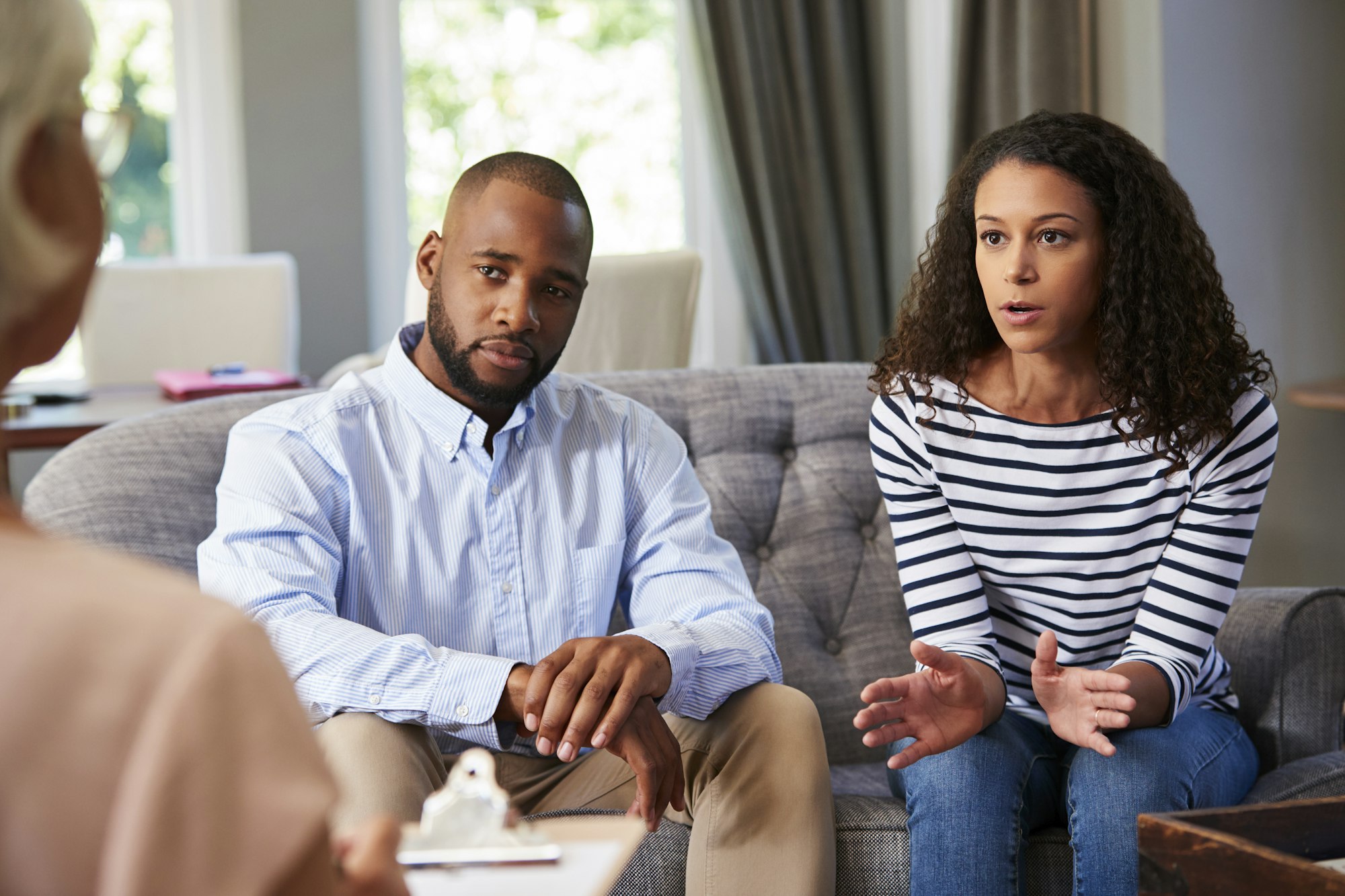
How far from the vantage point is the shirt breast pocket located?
5.17 ft

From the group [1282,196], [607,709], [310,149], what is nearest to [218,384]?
[310,149]

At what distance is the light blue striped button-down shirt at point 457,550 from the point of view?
4.39 ft

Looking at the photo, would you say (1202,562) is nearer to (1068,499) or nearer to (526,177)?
(1068,499)

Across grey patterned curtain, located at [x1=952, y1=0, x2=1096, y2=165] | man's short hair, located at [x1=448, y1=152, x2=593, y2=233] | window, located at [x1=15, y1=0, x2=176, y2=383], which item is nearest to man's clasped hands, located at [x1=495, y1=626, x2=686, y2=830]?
man's short hair, located at [x1=448, y1=152, x2=593, y2=233]

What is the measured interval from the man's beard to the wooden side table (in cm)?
88

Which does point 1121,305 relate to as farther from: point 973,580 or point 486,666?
point 486,666

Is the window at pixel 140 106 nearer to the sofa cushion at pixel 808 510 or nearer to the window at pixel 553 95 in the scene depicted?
the window at pixel 553 95

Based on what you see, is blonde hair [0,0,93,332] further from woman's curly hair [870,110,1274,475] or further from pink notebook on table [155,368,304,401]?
pink notebook on table [155,368,304,401]

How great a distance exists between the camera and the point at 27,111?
44cm

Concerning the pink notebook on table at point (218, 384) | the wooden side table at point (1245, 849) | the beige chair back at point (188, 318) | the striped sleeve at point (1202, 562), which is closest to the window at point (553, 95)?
the beige chair back at point (188, 318)

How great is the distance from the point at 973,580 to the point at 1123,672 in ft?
0.64

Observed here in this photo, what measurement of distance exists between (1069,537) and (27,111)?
1274 millimetres

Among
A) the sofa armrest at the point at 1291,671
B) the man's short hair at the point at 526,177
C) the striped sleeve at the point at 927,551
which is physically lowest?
the sofa armrest at the point at 1291,671

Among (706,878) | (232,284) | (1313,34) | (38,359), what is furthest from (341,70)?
(38,359)
